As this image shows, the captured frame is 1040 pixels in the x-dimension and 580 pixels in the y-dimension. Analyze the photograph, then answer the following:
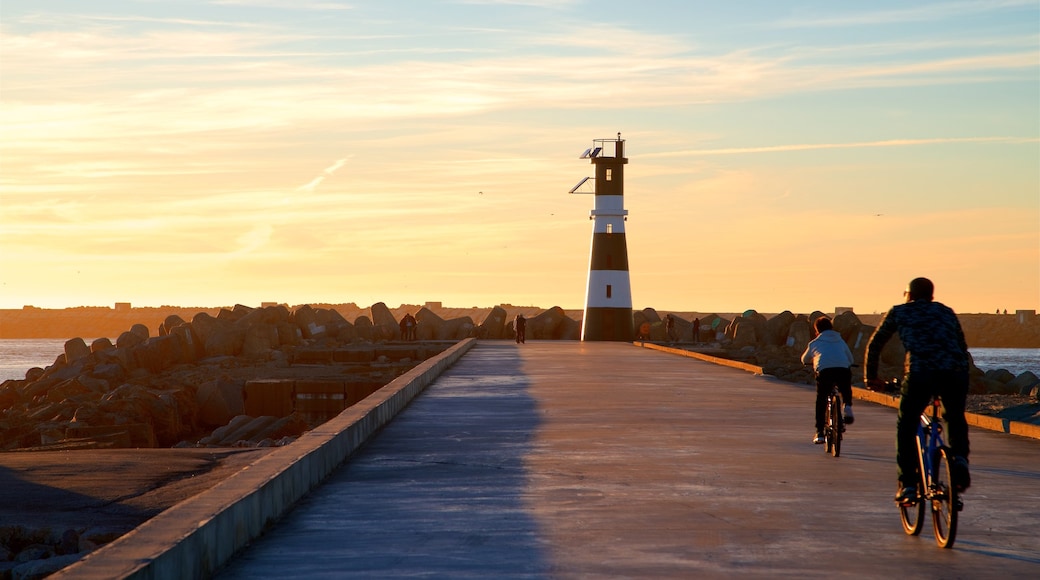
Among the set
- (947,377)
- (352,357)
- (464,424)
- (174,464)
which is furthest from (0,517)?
(352,357)

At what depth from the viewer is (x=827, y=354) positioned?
13656 mm

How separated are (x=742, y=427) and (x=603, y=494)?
A: 6.40m

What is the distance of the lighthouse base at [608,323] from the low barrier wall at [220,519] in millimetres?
42310

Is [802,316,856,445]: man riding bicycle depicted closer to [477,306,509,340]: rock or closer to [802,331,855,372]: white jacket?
[802,331,855,372]: white jacket

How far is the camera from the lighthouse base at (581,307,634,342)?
55781 millimetres

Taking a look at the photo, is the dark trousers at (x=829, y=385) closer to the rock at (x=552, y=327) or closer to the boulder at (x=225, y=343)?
the boulder at (x=225, y=343)

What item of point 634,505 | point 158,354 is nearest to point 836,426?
point 634,505

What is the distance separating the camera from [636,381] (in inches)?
1052

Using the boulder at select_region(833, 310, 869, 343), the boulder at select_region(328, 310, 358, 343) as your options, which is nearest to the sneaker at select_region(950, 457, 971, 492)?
the boulder at select_region(833, 310, 869, 343)

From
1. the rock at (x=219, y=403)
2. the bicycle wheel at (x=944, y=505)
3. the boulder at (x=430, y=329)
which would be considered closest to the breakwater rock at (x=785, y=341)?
the boulder at (x=430, y=329)

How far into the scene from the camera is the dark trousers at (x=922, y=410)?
8555 mm

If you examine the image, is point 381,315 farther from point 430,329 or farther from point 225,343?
point 225,343

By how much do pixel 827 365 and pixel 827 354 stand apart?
4.8 inches

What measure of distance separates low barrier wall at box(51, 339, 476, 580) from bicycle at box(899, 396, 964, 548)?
4.36 metres
